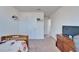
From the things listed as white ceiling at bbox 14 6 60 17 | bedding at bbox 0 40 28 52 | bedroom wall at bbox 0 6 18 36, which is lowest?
bedding at bbox 0 40 28 52

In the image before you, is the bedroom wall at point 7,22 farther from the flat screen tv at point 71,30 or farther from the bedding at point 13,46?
the flat screen tv at point 71,30

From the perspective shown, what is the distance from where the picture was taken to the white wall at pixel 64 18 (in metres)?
1.93

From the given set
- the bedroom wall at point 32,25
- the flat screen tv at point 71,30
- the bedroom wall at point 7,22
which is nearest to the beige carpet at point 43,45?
the bedroom wall at point 32,25

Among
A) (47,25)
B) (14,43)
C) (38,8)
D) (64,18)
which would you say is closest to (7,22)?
(14,43)

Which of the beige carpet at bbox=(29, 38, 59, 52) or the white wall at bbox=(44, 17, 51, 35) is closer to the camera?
the beige carpet at bbox=(29, 38, 59, 52)

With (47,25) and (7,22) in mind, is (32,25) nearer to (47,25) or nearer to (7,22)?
(47,25)

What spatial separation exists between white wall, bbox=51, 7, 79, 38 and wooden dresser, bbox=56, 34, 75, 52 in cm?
10

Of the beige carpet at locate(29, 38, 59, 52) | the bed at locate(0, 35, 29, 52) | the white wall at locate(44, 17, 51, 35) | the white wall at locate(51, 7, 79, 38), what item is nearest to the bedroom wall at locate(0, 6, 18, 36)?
the bed at locate(0, 35, 29, 52)

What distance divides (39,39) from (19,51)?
370 mm

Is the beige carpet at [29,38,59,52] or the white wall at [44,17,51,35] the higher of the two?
the white wall at [44,17,51,35]

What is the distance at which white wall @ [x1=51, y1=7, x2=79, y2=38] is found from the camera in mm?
1931

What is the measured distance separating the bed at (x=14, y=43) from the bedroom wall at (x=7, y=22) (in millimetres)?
93

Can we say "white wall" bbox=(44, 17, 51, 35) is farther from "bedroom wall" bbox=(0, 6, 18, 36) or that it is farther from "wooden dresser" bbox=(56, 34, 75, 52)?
"bedroom wall" bbox=(0, 6, 18, 36)
